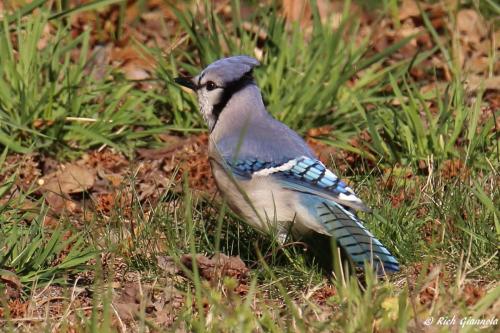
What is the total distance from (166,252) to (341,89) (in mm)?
1916

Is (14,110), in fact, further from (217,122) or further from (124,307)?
(124,307)

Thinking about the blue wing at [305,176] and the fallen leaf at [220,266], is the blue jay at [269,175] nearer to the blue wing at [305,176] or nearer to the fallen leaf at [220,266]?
the blue wing at [305,176]

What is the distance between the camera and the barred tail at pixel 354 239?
3883 millimetres

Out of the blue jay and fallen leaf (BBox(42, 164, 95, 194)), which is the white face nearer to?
the blue jay

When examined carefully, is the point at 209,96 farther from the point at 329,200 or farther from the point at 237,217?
the point at 329,200

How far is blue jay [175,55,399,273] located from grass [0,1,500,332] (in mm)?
111

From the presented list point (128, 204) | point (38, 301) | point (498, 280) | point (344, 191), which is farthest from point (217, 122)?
point (498, 280)

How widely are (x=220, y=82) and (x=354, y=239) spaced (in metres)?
1.14

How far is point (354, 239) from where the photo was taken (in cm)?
403

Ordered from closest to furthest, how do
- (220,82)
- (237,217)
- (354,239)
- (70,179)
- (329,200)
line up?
(354,239)
(329,200)
(237,217)
(220,82)
(70,179)

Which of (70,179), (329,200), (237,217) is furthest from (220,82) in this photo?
(70,179)

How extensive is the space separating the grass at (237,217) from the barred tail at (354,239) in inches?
3.5

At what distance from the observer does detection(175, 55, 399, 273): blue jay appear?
407cm

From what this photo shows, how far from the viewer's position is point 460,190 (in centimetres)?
436
